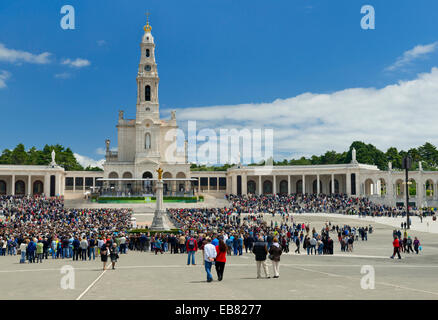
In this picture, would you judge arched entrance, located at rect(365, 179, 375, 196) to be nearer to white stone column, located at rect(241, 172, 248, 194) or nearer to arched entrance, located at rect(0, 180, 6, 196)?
white stone column, located at rect(241, 172, 248, 194)

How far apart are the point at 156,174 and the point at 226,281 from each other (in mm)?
68149

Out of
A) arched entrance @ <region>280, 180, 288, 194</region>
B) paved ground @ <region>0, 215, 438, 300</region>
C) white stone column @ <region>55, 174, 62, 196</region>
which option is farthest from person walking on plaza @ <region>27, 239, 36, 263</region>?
arched entrance @ <region>280, 180, 288, 194</region>

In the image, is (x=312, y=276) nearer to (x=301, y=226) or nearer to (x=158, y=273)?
(x=158, y=273)

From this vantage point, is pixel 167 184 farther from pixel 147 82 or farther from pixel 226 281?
pixel 226 281

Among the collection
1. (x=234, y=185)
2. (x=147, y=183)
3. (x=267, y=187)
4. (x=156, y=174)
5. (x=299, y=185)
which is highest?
(x=156, y=174)

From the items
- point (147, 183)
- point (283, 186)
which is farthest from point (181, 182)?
point (283, 186)

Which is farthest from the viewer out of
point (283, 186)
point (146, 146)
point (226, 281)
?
point (283, 186)

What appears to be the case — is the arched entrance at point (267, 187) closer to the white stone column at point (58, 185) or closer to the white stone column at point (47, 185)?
the white stone column at point (58, 185)

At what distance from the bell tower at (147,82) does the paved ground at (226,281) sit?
65.9 meters

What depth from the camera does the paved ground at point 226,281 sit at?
11797mm

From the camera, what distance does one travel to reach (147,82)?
8600 cm

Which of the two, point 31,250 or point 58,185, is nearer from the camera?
point 31,250

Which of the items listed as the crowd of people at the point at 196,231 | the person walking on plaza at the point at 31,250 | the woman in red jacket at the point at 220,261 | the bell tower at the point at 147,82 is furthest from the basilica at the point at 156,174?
the woman in red jacket at the point at 220,261
